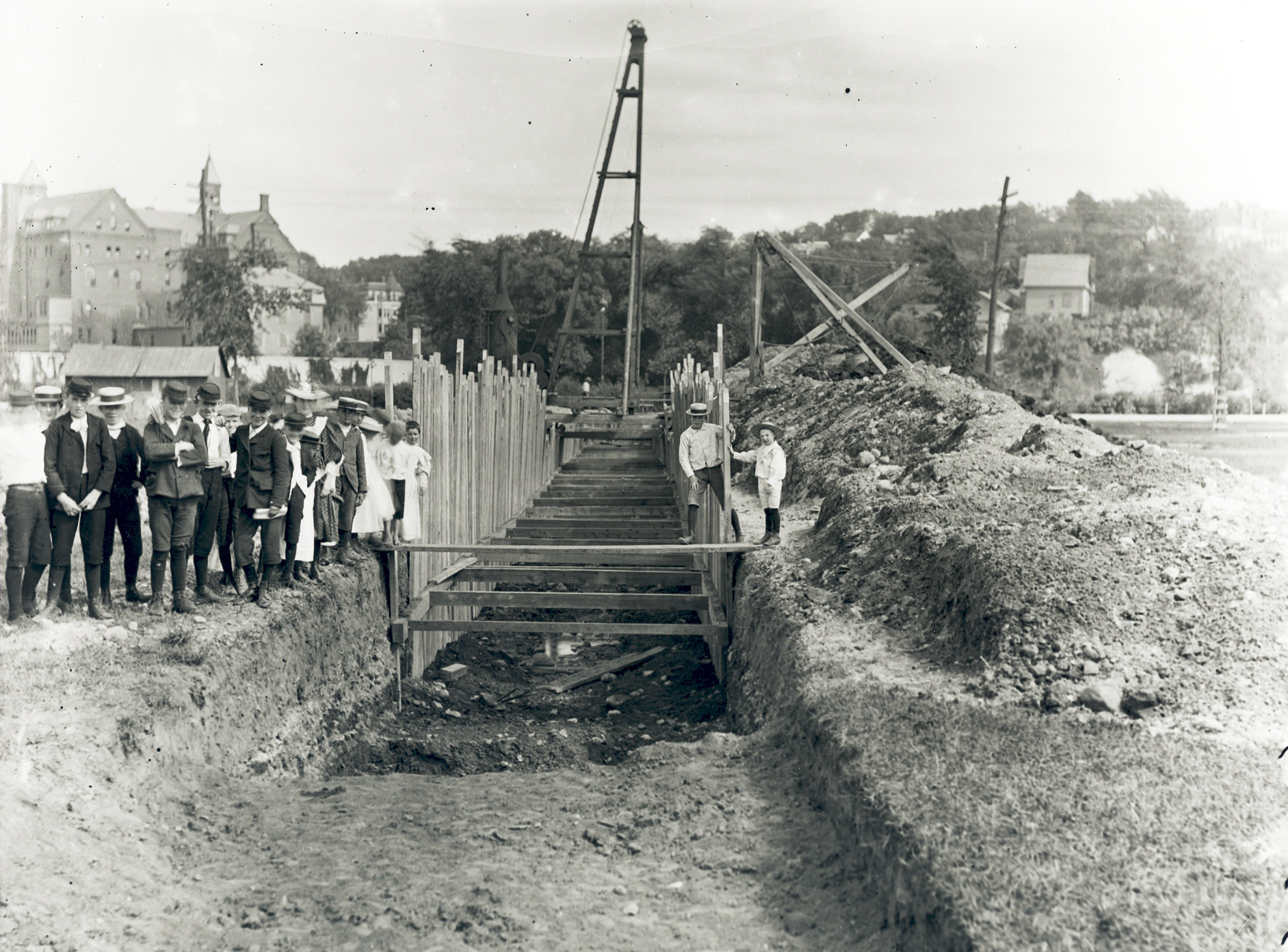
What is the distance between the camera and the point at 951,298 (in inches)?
1538

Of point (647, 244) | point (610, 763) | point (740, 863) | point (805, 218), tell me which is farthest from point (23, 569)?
point (805, 218)

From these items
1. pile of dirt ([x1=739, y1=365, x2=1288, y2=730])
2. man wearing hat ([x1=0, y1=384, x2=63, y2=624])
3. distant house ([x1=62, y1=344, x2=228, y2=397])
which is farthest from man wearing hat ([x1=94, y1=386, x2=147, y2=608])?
distant house ([x1=62, y1=344, x2=228, y2=397])

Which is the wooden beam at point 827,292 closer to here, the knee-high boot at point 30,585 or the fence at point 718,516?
the fence at point 718,516

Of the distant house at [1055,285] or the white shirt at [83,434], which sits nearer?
the white shirt at [83,434]

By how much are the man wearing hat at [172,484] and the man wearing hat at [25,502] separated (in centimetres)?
65

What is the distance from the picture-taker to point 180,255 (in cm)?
4625

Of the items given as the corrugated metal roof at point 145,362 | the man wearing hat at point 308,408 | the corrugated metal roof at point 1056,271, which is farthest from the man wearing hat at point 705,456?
the corrugated metal roof at point 1056,271

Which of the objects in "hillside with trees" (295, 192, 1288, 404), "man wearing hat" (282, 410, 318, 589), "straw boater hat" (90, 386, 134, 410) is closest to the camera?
"straw boater hat" (90, 386, 134, 410)

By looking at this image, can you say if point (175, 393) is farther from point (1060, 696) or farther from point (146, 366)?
point (146, 366)

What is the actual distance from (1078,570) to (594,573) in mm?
4490

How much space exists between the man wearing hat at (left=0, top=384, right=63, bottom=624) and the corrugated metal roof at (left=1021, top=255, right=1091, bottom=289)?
125 feet

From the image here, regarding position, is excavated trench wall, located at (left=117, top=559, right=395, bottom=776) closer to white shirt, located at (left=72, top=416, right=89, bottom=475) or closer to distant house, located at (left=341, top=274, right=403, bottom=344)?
white shirt, located at (left=72, top=416, right=89, bottom=475)

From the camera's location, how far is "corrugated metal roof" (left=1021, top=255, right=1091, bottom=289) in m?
40.9

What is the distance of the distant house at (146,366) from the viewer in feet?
107
